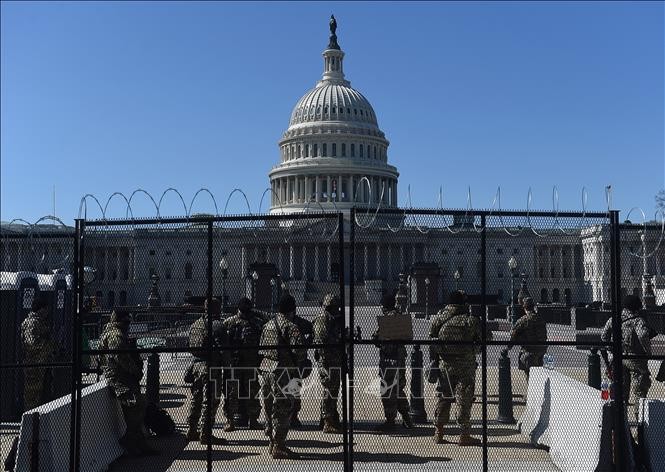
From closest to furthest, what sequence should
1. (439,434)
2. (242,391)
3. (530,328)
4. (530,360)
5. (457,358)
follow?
(457,358) < (439,434) < (242,391) < (530,328) < (530,360)

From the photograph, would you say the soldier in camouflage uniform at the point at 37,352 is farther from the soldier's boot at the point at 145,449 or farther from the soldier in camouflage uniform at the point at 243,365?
the soldier in camouflage uniform at the point at 243,365

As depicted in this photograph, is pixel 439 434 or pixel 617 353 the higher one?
pixel 617 353

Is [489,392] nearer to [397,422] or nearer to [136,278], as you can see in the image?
[397,422]

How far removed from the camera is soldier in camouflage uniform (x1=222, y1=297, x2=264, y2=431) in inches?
439

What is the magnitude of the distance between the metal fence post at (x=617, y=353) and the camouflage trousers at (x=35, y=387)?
29.6ft

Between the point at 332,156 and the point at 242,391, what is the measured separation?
113690 mm

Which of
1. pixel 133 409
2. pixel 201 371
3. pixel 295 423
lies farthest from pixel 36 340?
pixel 295 423

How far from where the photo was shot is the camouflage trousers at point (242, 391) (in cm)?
1168

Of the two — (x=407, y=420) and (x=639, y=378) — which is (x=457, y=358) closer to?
(x=407, y=420)

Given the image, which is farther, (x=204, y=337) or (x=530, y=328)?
(x=530, y=328)

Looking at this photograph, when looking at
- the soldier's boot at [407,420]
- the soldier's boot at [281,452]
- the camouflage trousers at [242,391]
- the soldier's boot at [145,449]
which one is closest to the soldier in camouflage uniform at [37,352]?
the soldier's boot at [145,449]

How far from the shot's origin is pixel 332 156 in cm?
12450

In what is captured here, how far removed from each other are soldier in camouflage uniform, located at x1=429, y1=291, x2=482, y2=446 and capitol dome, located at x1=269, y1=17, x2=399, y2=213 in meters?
103

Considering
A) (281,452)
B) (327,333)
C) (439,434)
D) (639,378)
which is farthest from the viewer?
(639,378)
